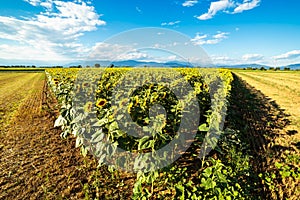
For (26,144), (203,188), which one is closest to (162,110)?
(203,188)

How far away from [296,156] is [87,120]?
4.07 m

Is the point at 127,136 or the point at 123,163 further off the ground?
the point at 127,136

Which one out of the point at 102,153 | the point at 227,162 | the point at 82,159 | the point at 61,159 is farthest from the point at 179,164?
the point at 61,159

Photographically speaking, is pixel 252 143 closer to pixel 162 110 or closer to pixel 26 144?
pixel 162 110

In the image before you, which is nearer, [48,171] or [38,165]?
[48,171]

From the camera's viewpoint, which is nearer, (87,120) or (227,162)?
(87,120)

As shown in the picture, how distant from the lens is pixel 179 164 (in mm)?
4117

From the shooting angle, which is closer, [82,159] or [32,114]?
[82,159]

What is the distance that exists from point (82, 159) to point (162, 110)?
1.85 m

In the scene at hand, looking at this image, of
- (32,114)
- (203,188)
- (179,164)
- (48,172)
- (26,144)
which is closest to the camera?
(203,188)

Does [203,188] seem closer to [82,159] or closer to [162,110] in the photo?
[162,110]

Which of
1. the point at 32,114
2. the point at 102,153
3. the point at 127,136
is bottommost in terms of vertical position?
the point at 32,114

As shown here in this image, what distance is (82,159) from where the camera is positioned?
4.25 m

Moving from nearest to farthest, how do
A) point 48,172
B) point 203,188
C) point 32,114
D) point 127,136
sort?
1. point 203,188
2. point 127,136
3. point 48,172
4. point 32,114
